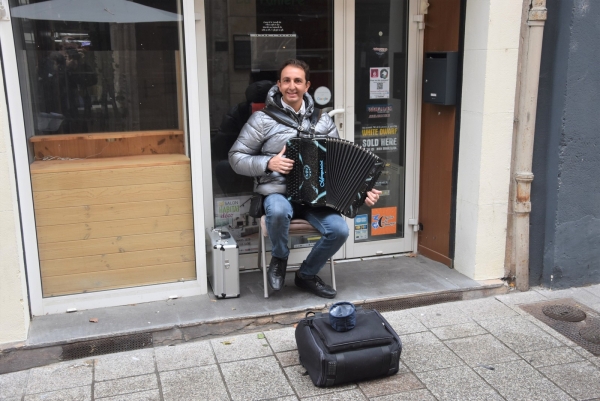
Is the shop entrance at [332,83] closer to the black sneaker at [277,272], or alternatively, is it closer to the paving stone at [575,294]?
the black sneaker at [277,272]

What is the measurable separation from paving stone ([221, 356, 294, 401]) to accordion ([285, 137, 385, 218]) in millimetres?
1126

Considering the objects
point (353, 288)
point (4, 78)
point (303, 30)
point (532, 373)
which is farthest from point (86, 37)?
point (532, 373)

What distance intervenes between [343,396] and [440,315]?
50.2 inches

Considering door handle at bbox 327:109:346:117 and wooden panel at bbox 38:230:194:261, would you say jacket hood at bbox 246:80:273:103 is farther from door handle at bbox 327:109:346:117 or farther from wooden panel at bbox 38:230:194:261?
wooden panel at bbox 38:230:194:261

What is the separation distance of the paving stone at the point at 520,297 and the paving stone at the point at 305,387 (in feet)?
5.62

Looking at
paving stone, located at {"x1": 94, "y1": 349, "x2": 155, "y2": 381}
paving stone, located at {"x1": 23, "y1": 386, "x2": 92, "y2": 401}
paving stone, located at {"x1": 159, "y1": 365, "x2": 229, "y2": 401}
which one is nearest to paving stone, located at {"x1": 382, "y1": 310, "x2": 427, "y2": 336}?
A: paving stone, located at {"x1": 159, "y1": 365, "x2": 229, "y2": 401}

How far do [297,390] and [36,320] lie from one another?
1.83 m

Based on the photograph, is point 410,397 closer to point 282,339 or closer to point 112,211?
point 282,339

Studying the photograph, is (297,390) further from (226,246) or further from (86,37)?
(86,37)

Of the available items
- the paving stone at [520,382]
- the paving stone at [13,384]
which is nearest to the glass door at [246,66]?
the paving stone at [13,384]

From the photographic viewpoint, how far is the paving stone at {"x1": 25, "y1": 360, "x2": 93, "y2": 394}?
3465 millimetres

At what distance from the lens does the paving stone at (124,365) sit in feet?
11.8

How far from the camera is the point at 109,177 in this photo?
4.13m

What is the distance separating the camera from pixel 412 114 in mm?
5102
